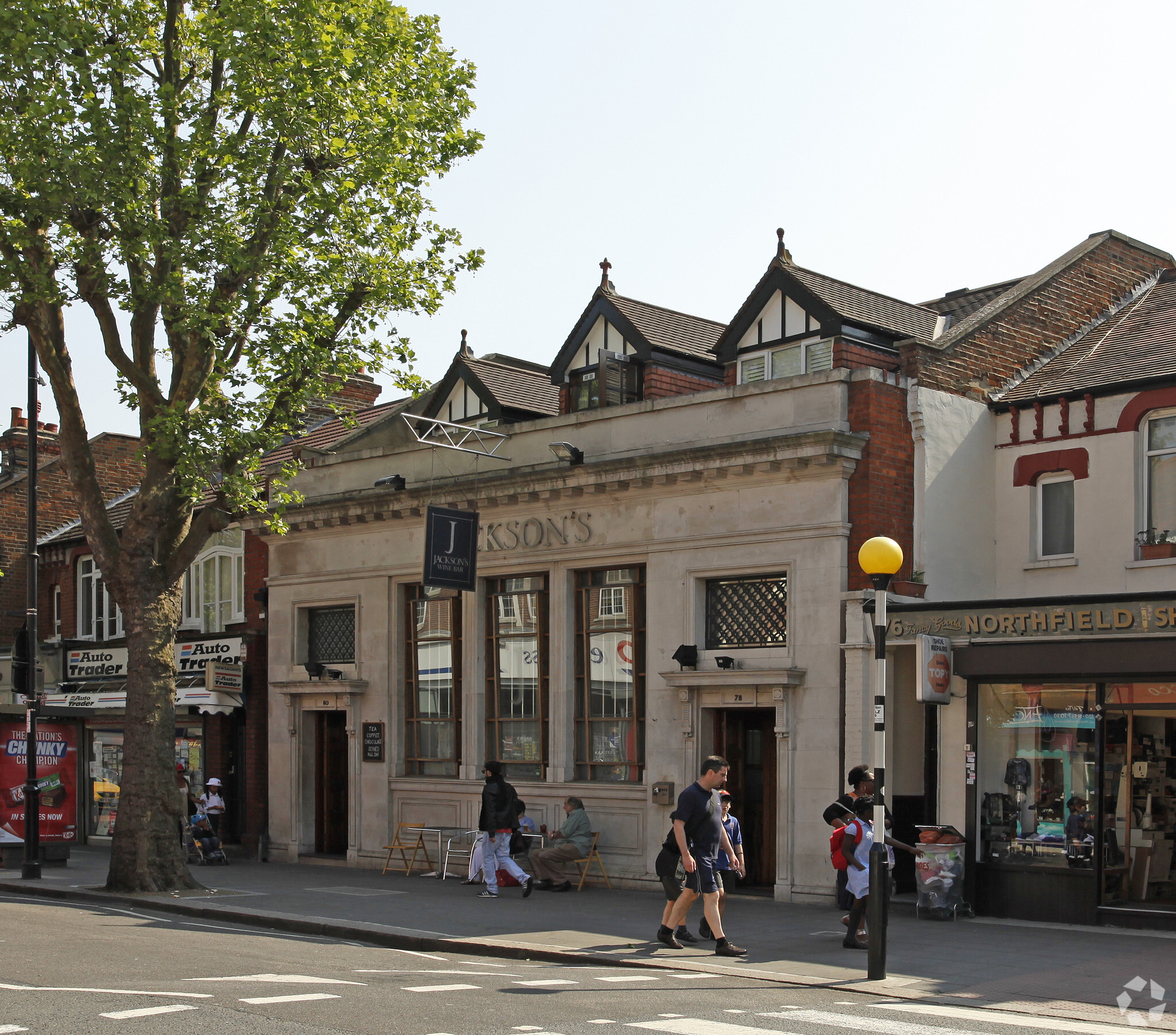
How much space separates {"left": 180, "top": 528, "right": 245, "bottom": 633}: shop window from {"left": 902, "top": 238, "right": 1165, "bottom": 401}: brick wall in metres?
14.1

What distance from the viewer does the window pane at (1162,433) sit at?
1758 cm

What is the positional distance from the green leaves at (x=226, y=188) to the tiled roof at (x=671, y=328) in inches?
147

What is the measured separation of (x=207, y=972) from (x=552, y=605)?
10254 millimetres

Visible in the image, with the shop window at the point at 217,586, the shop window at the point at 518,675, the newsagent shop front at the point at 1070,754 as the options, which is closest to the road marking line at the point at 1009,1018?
the newsagent shop front at the point at 1070,754

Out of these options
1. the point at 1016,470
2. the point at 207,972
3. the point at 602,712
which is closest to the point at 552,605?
the point at 602,712

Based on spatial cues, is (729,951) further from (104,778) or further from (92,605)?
(92,605)

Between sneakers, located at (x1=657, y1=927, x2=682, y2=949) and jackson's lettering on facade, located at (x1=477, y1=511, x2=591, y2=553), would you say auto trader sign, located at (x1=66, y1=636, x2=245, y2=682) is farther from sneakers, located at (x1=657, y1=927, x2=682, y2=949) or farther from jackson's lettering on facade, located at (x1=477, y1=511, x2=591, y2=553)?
sneakers, located at (x1=657, y1=927, x2=682, y2=949)

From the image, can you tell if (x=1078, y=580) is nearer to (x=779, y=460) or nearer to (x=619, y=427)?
(x=779, y=460)

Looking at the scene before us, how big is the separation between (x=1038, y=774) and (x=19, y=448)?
29.2m

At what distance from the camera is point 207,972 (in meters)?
11.1

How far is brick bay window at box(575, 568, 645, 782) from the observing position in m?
20.0

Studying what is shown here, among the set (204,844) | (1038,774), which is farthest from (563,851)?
(204,844)

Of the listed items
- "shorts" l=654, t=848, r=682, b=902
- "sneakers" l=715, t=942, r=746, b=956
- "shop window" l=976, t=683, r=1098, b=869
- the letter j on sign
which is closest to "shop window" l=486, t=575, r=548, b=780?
the letter j on sign

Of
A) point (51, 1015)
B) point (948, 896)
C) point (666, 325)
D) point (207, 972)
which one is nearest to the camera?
point (51, 1015)
